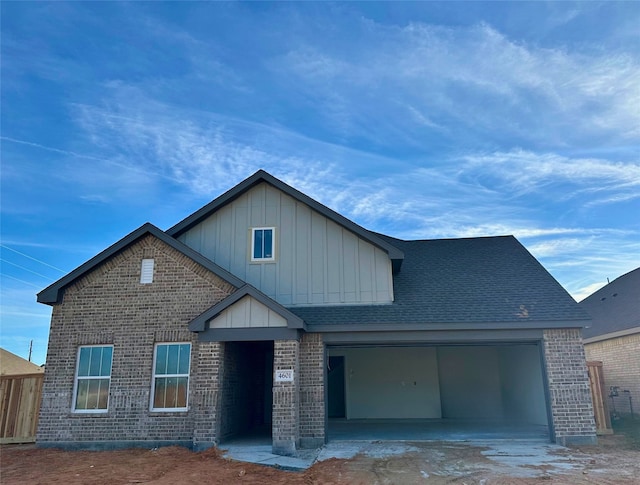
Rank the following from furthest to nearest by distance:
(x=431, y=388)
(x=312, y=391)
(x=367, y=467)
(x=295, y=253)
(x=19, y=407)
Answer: (x=431, y=388)
(x=295, y=253)
(x=19, y=407)
(x=312, y=391)
(x=367, y=467)

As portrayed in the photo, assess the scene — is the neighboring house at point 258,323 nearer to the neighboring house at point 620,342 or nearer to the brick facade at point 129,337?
the brick facade at point 129,337

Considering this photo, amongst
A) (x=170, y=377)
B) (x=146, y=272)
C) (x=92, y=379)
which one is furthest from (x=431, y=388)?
(x=92, y=379)

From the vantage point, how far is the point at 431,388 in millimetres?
16031

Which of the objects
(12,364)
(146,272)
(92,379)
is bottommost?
(92,379)

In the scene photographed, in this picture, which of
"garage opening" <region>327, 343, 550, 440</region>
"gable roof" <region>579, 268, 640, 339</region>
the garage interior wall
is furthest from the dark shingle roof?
"gable roof" <region>579, 268, 640, 339</region>

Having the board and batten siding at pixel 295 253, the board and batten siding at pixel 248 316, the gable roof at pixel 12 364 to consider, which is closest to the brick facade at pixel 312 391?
the board and batten siding at pixel 248 316

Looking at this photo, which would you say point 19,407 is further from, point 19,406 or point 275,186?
point 275,186

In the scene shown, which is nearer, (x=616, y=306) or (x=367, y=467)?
(x=367, y=467)

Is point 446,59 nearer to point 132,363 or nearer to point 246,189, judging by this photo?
point 246,189

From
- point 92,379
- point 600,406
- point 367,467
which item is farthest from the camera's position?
point 600,406

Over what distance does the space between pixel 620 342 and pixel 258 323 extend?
12991 mm

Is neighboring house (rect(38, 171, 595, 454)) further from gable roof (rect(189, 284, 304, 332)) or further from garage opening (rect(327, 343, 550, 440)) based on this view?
garage opening (rect(327, 343, 550, 440))

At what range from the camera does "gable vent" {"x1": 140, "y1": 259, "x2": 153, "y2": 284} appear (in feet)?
38.8

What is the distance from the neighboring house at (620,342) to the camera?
50.1 feet
